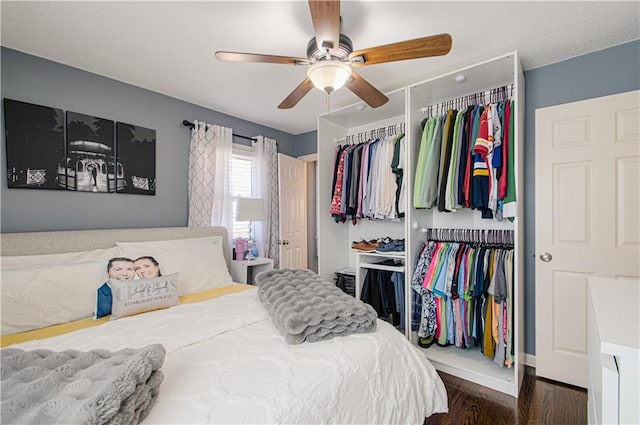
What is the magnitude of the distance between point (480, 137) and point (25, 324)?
305cm

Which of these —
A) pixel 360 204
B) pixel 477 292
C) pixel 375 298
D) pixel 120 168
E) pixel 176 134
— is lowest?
pixel 375 298

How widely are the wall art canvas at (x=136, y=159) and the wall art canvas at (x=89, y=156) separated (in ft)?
0.17

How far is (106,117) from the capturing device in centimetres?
247

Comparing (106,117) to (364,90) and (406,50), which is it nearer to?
(364,90)

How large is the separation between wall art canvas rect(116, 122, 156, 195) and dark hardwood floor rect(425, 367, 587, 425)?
2885 mm

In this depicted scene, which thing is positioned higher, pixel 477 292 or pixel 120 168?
pixel 120 168

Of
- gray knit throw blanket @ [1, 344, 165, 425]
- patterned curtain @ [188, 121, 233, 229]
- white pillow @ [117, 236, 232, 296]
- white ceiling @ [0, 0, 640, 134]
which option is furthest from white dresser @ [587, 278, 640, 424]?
patterned curtain @ [188, 121, 233, 229]

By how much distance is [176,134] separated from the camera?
2.95 meters

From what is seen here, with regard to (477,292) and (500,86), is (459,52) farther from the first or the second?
(477,292)

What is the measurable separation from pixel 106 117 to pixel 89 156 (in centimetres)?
37

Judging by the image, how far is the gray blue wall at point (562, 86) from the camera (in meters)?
2.05

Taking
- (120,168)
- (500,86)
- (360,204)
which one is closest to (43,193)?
(120,168)

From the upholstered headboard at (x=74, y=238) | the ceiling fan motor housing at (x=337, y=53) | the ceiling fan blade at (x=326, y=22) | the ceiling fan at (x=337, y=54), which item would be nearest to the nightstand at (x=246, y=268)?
the upholstered headboard at (x=74, y=238)

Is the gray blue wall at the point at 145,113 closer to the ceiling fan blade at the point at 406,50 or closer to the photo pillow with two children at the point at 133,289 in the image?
the photo pillow with two children at the point at 133,289
